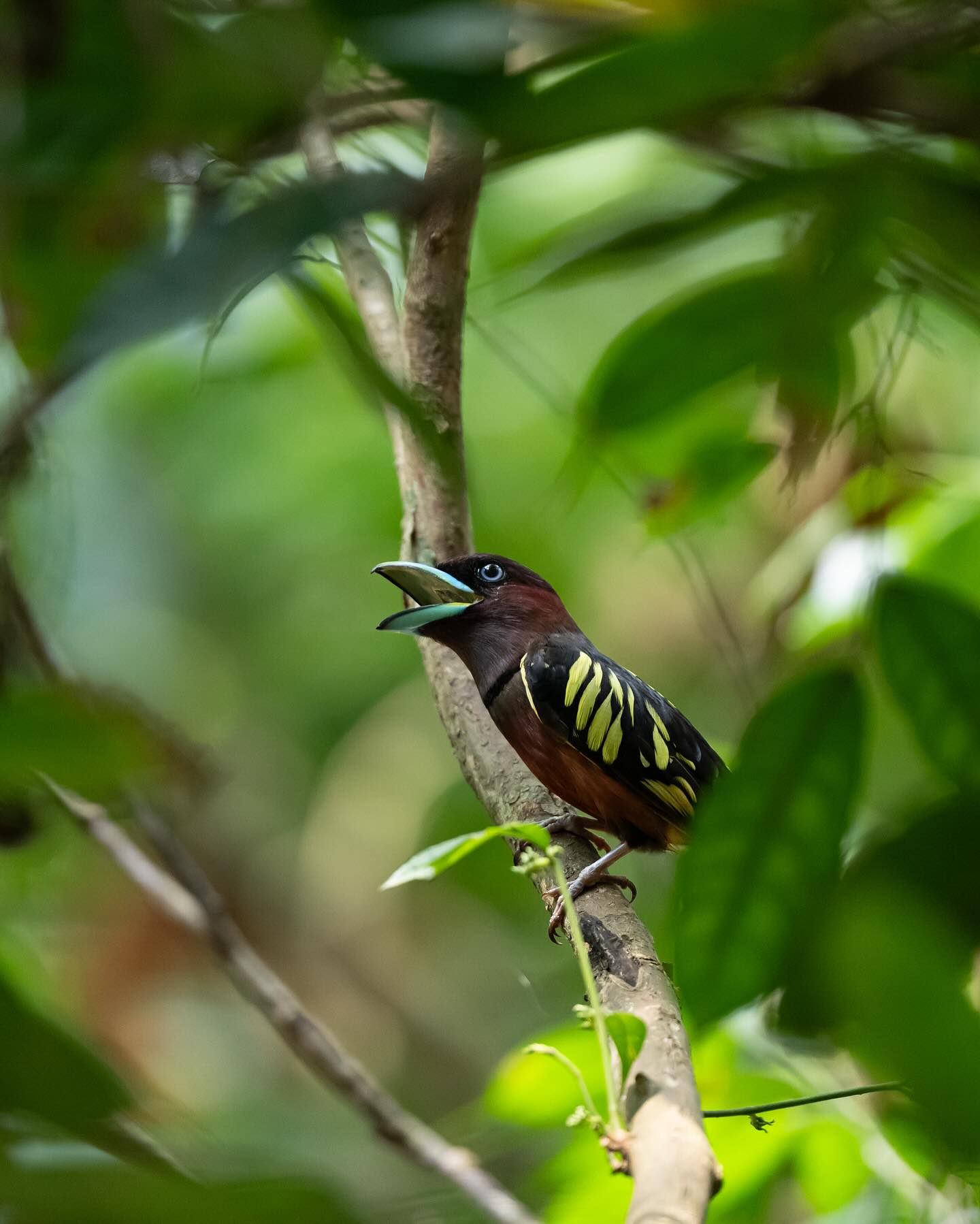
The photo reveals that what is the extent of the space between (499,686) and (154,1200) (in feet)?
5.70

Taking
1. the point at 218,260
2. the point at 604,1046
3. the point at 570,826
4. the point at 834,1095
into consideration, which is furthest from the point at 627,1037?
the point at 570,826

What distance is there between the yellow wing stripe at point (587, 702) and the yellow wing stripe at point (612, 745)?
0.05 meters

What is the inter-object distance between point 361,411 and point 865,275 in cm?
473

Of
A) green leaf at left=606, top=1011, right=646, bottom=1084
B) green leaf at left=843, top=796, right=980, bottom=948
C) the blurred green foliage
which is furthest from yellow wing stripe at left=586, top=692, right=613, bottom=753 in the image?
green leaf at left=843, top=796, right=980, bottom=948

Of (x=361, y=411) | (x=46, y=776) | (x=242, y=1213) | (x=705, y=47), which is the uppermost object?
(x=705, y=47)

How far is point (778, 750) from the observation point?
0.98 meters

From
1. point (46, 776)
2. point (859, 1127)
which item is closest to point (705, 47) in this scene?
point (46, 776)

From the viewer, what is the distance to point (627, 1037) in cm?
102

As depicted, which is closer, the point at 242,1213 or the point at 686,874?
the point at 242,1213

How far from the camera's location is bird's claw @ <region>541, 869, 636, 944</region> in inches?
72.6

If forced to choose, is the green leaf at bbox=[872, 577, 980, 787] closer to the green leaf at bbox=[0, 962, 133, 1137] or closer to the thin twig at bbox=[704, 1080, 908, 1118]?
the thin twig at bbox=[704, 1080, 908, 1118]

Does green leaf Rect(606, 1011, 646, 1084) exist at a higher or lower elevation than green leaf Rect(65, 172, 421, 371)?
lower

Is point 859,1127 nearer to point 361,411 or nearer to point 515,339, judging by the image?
point 515,339

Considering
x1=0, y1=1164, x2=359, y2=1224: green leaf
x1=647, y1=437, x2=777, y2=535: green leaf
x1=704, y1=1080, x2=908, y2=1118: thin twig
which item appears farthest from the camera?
x1=647, y1=437, x2=777, y2=535: green leaf
